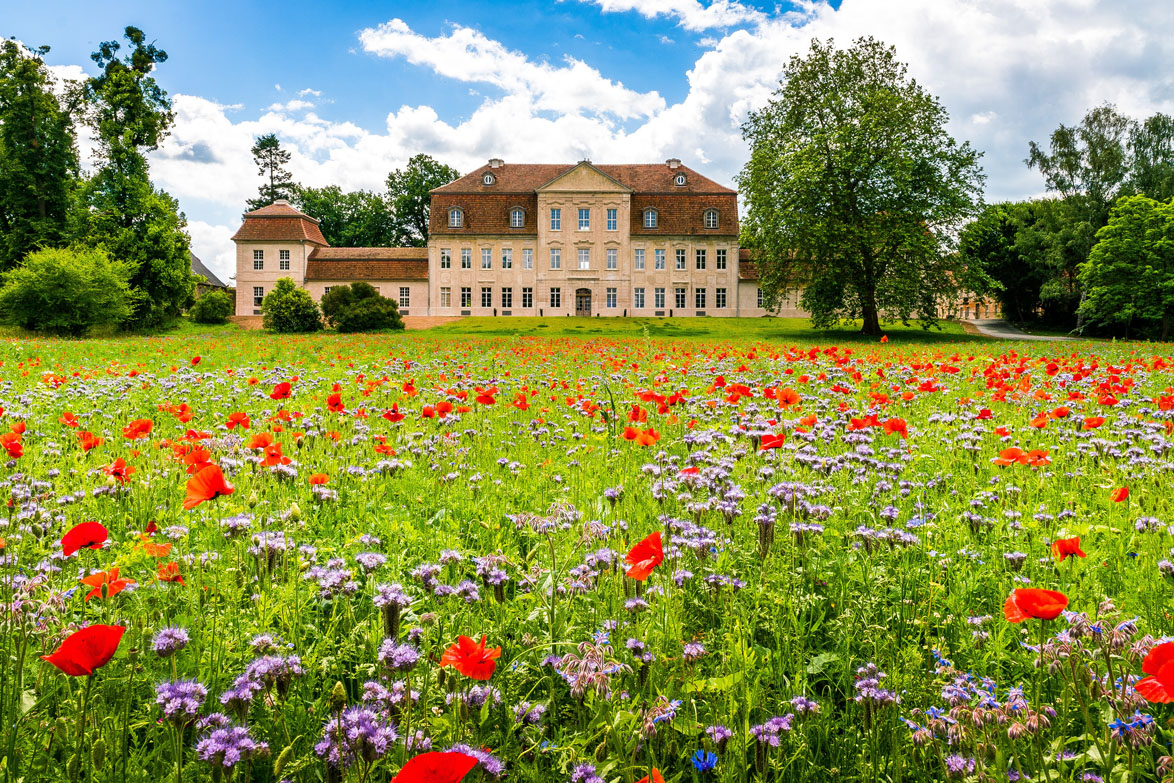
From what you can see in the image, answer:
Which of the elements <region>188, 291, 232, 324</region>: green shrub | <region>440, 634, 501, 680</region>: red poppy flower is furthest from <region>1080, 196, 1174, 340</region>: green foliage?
<region>188, 291, 232, 324</region>: green shrub

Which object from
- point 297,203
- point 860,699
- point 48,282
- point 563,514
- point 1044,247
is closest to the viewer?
point 860,699

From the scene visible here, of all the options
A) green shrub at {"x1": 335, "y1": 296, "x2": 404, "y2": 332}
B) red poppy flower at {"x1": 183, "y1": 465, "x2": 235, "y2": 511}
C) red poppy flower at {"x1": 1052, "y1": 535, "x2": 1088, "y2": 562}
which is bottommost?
red poppy flower at {"x1": 1052, "y1": 535, "x2": 1088, "y2": 562}

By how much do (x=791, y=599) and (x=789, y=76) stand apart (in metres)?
37.1

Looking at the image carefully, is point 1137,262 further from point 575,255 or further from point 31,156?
point 31,156

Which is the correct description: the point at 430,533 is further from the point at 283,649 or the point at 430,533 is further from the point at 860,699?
the point at 860,699

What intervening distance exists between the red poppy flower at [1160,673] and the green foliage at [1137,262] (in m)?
45.3

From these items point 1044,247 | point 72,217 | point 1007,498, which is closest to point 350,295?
point 72,217

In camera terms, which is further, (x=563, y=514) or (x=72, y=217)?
(x=72, y=217)

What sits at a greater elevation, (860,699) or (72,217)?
(72,217)

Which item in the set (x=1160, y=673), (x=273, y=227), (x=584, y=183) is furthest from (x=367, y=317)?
(x=1160, y=673)

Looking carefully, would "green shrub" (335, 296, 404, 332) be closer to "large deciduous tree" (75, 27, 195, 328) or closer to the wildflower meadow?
"large deciduous tree" (75, 27, 195, 328)

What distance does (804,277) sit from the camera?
1278 inches

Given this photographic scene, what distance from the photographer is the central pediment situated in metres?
53.1

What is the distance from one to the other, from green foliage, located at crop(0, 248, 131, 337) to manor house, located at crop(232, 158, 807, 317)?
24081 millimetres
